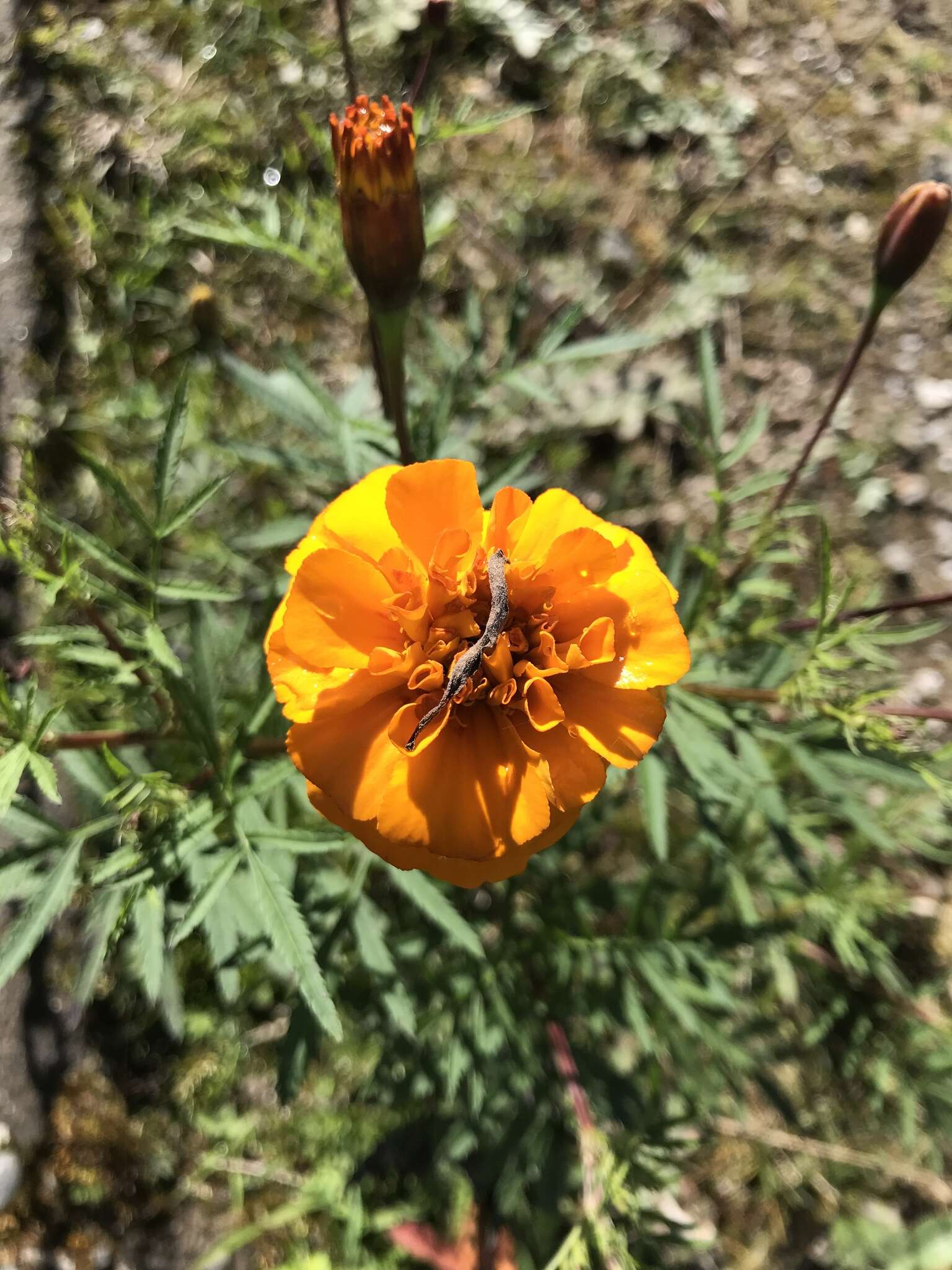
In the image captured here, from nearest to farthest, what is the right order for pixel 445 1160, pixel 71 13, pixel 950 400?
pixel 445 1160 → pixel 71 13 → pixel 950 400

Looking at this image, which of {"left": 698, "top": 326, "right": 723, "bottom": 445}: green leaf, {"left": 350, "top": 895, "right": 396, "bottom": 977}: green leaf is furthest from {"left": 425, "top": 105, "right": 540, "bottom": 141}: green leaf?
{"left": 350, "top": 895, "right": 396, "bottom": 977}: green leaf

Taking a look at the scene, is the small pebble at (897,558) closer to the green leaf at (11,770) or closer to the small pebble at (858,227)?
the small pebble at (858,227)

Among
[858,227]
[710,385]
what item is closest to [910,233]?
[710,385]

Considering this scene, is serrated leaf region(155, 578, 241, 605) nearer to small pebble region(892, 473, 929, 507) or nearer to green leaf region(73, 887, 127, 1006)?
green leaf region(73, 887, 127, 1006)

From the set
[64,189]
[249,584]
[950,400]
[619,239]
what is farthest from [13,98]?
[950,400]

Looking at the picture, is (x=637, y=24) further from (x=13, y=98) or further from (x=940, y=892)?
(x=940, y=892)

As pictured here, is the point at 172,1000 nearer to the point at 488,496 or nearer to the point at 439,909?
the point at 439,909
